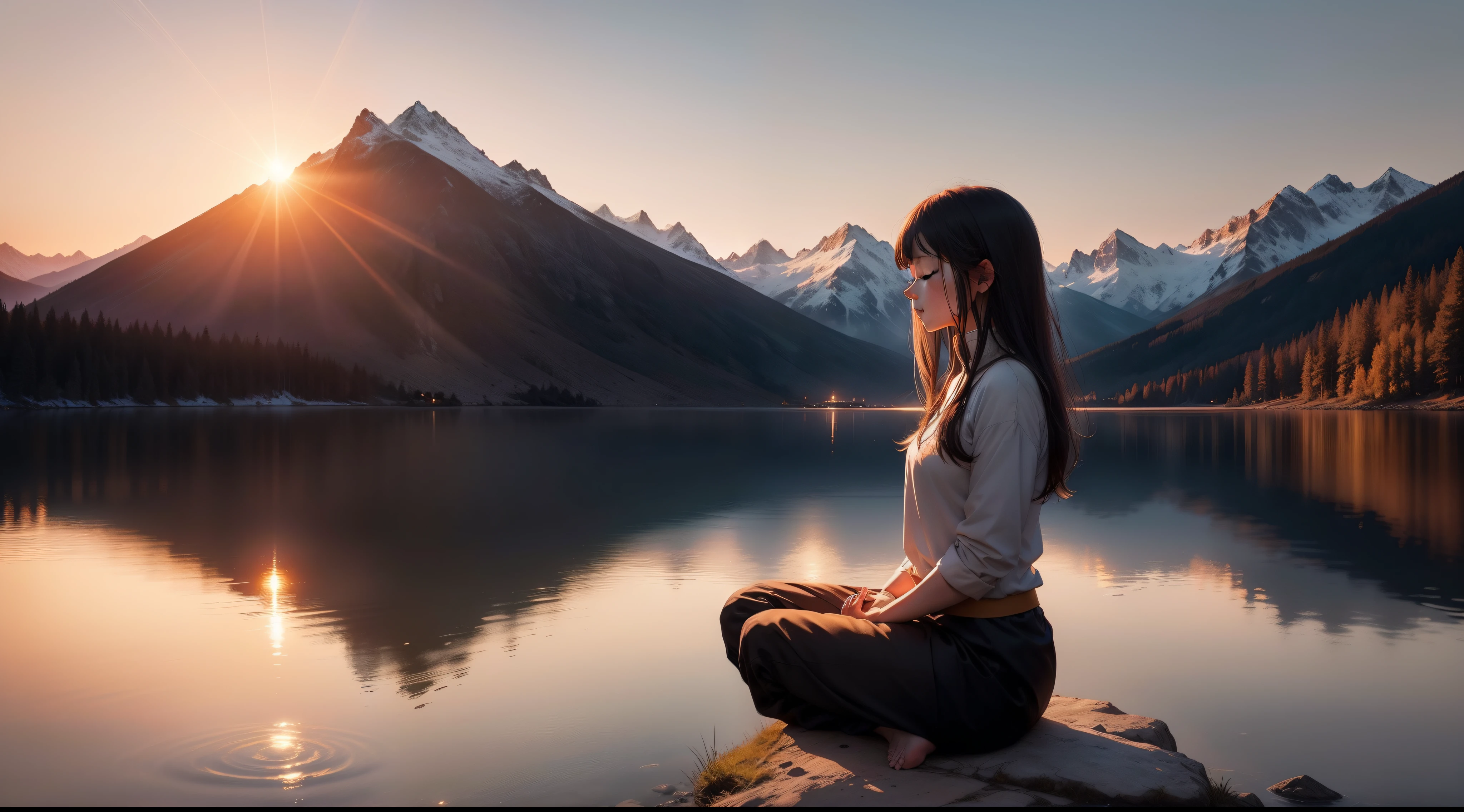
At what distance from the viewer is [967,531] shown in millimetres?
4410

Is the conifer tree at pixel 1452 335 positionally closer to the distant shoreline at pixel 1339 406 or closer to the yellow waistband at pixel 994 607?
the distant shoreline at pixel 1339 406

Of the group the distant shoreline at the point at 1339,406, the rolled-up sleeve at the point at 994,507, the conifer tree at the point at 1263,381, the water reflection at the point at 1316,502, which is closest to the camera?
the rolled-up sleeve at the point at 994,507

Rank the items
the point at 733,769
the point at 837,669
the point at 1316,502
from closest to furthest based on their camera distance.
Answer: the point at 837,669, the point at 733,769, the point at 1316,502

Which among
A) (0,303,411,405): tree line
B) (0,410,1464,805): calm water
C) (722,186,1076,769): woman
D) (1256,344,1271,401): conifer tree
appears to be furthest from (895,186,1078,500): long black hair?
(1256,344,1271,401): conifer tree

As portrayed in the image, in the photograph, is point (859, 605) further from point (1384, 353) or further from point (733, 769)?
point (1384, 353)

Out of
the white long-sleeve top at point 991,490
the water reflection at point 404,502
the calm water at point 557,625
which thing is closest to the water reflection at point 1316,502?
the calm water at point 557,625

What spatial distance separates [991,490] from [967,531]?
26cm

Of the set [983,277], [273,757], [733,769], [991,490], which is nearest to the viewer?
[991,490]

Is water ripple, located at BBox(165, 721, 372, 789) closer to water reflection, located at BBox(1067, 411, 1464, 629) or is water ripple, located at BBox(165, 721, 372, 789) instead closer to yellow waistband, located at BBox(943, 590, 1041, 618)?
yellow waistband, located at BBox(943, 590, 1041, 618)

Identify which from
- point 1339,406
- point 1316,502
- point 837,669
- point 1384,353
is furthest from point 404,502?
point 1339,406

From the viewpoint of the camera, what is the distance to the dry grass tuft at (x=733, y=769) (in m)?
5.35

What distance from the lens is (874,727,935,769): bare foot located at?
4852 millimetres

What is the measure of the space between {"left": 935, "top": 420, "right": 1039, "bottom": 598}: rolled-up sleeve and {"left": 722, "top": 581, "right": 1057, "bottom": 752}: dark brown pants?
0.47m

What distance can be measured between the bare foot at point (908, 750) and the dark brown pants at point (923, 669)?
0.18 feet
